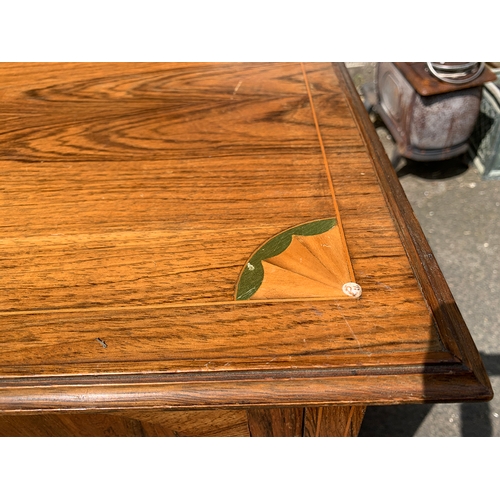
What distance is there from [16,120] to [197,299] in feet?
2.01

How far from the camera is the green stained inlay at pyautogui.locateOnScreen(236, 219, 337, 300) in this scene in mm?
670

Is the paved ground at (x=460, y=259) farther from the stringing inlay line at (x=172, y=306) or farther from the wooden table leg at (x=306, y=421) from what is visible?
the stringing inlay line at (x=172, y=306)

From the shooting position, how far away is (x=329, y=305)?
0.65 m

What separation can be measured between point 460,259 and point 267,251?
4.00 feet

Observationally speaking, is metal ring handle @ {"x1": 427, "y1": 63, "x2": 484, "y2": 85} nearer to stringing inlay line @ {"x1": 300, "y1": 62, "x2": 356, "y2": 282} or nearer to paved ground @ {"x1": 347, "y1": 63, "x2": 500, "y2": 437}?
paved ground @ {"x1": 347, "y1": 63, "x2": 500, "y2": 437}

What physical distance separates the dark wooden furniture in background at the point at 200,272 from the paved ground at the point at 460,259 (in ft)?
2.24

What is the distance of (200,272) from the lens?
688mm

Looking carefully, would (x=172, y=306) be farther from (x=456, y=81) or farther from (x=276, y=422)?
(x=456, y=81)

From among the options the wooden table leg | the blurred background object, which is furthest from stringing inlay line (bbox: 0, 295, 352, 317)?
the blurred background object

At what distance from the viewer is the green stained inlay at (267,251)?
0.67 metres

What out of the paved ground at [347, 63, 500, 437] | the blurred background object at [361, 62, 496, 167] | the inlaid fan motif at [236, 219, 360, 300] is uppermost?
the inlaid fan motif at [236, 219, 360, 300]

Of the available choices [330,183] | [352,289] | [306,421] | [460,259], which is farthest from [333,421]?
[460,259]

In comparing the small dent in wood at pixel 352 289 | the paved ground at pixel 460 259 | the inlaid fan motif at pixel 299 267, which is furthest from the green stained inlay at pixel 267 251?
the paved ground at pixel 460 259

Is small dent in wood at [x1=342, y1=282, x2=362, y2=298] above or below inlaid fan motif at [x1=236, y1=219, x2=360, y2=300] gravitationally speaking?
below
